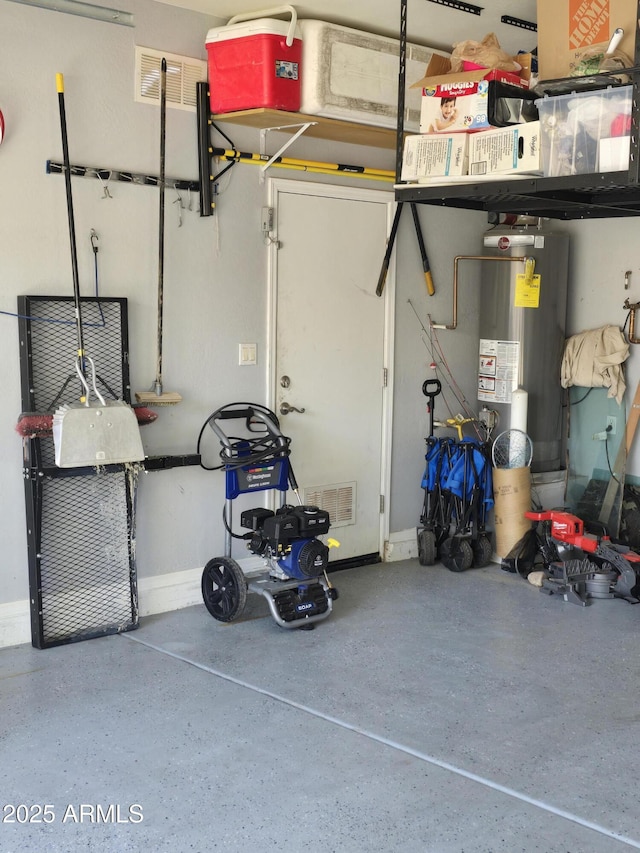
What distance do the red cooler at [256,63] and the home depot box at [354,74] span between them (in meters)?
0.08

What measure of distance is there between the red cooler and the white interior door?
2.01ft

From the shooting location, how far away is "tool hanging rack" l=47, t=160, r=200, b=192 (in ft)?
14.0

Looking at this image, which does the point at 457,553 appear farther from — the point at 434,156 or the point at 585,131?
Result: the point at 585,131

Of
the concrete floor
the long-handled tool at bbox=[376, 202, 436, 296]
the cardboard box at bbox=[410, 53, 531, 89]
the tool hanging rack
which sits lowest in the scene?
the concrete floor

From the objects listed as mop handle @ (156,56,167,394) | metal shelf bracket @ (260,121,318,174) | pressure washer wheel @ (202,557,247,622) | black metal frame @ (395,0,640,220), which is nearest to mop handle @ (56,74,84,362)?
mop handle @ (156,56,167,394)

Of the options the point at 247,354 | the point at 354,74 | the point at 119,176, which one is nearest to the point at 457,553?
the point at 247,354

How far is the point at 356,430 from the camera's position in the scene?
18.5ft

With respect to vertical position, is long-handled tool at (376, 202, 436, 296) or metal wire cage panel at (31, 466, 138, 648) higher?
long-handled tool at (376, 202, 436, 296)

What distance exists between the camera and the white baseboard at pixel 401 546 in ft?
19.3

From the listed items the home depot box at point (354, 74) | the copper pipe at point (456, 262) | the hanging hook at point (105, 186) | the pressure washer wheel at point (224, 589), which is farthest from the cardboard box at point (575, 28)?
the pressure washer wheel at point (224, 589)

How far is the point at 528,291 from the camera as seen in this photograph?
5.83 meters

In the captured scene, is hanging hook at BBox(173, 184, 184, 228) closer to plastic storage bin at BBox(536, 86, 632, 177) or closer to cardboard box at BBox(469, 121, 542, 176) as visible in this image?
cardboard box at BBox(469, 121, 542, 176)

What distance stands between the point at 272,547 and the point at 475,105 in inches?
90.4

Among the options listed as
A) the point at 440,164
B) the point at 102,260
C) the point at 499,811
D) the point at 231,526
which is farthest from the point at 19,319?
the point at 499,811
